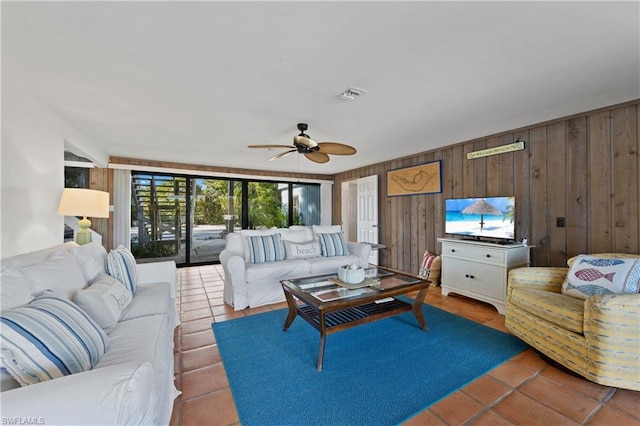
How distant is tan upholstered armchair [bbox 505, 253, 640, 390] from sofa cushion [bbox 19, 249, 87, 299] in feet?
10.4

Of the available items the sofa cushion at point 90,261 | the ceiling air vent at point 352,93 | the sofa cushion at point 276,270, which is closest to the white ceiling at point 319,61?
the ceiling air vent at point 352,93

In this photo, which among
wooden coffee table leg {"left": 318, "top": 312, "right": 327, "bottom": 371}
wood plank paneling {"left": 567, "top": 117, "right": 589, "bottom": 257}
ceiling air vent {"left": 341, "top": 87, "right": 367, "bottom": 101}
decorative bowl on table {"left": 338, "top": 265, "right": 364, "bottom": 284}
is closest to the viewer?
wooden coffee table leg {"left": 318, "top": 312, "right": 327, "bottom": 371}

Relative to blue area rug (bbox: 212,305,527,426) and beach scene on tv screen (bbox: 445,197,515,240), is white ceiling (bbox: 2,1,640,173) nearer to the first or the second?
beach scene on tv screen (bbox: 445,197,515,240)

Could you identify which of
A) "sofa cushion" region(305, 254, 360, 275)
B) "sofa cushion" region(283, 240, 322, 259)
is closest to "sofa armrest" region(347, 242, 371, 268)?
"sofa cushion" region(305, 254, 360, 275)

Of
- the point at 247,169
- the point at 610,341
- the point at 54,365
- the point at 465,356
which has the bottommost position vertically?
the point at 465,356

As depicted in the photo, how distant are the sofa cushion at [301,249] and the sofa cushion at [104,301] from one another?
6.63 feet

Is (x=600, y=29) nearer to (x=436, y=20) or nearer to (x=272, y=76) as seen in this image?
(x=436, y=20)

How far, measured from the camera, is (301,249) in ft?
12.2

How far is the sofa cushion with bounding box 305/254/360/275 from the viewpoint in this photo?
136 inches

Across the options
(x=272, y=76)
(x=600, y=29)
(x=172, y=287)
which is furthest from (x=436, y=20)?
(x=172, y=287)

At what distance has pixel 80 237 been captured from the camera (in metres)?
2.95

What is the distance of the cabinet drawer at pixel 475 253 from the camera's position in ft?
9.91

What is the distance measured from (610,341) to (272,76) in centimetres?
286

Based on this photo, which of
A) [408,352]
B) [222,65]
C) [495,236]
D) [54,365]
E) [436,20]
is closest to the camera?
[54,365]
